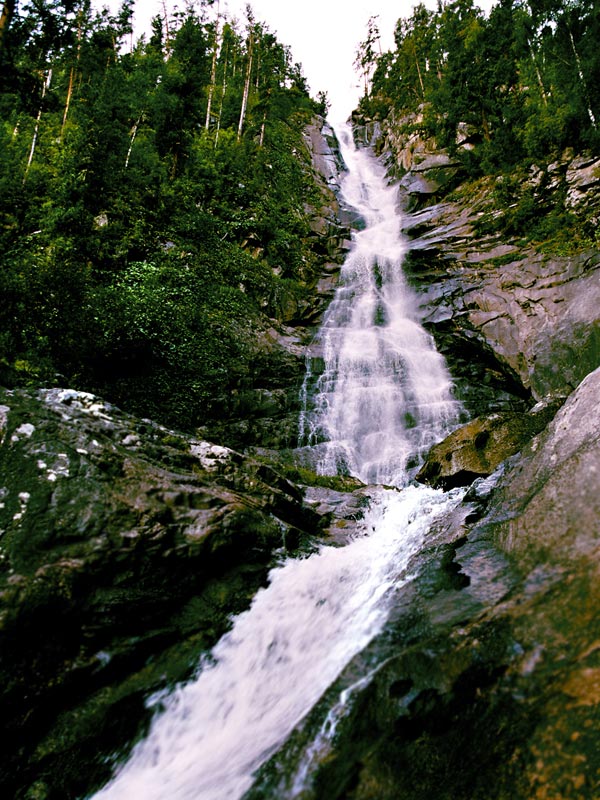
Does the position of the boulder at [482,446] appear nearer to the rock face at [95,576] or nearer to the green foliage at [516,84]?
the rock face at [95,576]

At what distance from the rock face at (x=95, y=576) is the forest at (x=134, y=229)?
3.67 meters

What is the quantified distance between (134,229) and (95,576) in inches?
505

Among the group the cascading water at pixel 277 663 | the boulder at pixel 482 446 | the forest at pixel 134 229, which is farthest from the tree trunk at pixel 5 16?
the boulder at pixel 482 446

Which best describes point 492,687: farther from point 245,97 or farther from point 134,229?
point 245,97

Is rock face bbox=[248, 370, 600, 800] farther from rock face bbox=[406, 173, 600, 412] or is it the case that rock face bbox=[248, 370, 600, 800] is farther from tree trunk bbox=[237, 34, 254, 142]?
tree trunk bbox=[237, 34, 254, 142]

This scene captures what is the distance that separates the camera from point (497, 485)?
17.6 ft

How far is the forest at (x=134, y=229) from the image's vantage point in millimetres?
9422

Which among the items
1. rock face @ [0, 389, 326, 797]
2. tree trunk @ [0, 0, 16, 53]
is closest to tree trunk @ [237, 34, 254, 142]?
tree trunk @ [0, 0, 16, 53]

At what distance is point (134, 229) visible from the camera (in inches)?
547

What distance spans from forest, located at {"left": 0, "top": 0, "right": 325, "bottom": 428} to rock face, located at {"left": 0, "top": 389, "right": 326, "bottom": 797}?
3670 millimetres

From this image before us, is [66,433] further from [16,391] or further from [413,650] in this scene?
[413,650]

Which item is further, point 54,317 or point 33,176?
point 33,176

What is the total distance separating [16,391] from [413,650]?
5172mm

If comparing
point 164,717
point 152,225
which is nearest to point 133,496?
point 164,717
